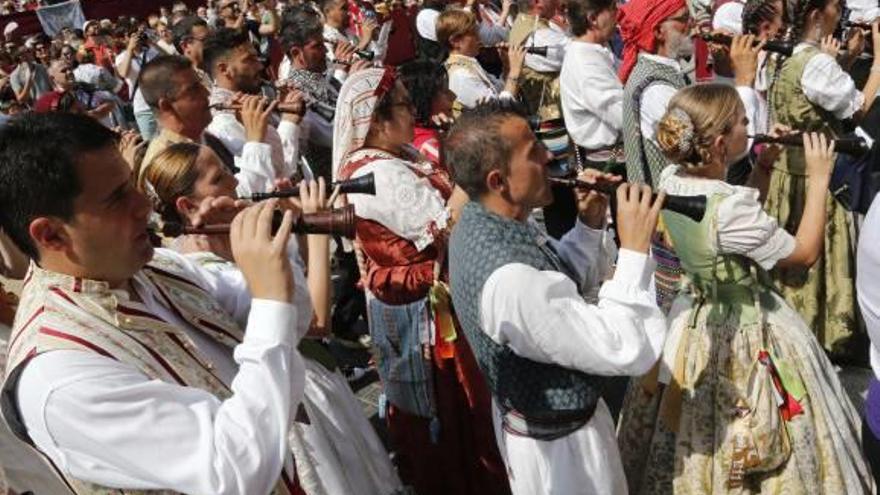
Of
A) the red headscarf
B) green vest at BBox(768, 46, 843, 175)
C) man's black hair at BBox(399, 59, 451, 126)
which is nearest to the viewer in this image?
green vest at BBox(768, 46, 843, 175)

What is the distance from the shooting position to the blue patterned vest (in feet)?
7.68

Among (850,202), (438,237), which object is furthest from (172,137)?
(850,202)

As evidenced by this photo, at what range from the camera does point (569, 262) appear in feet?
9.47

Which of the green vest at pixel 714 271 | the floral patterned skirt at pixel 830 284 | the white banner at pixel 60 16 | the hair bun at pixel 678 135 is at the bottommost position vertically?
Answer: the white banner at pixel 60 16

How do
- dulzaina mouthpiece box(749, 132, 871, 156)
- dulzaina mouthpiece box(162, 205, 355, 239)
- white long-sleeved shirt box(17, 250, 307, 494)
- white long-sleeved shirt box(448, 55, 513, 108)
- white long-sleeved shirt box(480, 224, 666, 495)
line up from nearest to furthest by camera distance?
1. white long-sleeved shirt box(17, 250, 307, 494)
2. dulzaina mouthpiece box(162, 205, 355, 239)
3. white long-sleeved shirt box(480, 224, 666, 495)
4. dulzaina mouthpiece box(749, 132, 871, 156)
5. white long-sleeved shirt box(448, 55, 513, 108)

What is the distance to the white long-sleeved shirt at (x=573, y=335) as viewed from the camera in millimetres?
2186

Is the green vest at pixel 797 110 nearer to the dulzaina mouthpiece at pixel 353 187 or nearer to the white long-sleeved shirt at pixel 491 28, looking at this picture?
the dulzaina mouthpiece at pixel 353 187

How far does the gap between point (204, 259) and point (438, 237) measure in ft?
3.18

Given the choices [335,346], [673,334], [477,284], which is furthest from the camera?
[335,346]

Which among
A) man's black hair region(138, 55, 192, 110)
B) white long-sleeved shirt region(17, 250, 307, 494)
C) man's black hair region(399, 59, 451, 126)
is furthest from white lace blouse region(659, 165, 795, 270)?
man's black hair region(138, 55, 192, 110)

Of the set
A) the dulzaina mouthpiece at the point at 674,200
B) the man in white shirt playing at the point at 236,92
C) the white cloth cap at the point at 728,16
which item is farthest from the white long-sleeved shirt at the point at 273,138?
the white cloth cap at the point at 728,16

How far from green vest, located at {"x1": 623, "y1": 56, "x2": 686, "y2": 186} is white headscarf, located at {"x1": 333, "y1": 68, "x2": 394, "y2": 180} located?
147 centimetres

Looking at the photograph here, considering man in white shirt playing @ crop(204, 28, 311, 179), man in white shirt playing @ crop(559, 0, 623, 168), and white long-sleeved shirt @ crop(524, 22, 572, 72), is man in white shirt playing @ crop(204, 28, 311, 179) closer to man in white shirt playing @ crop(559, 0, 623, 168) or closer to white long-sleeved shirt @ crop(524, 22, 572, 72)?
man in white shirt playing @ crop(559, 0, 623, 168)

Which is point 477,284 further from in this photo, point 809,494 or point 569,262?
point 809,494
